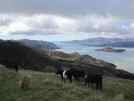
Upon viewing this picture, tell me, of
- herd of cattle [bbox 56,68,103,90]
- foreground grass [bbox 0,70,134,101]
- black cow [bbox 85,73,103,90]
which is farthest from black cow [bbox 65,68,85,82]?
foreground grass [bbox 0,70,134,101]

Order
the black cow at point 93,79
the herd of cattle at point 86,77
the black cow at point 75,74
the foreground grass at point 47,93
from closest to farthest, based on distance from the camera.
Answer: the foreground grass at point 47,93, the black cow at point 93,79, the herd of cattle at point 86,77, the black cow at point 75,74

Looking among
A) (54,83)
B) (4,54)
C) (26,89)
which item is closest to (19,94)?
(26,89)

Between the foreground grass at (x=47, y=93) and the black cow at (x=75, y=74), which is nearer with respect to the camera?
the foreground grass at (x=47, y=93)

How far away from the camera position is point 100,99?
14.0 meters

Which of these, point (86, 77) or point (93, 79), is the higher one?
point (86, 77)

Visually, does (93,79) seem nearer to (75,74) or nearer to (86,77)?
(86,77)

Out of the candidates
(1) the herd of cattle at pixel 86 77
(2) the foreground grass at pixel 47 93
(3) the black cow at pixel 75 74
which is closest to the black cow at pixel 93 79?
(1) the herd of cattle at pixel 86 77

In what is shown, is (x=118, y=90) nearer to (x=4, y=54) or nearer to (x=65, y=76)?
(x=65, y=76)

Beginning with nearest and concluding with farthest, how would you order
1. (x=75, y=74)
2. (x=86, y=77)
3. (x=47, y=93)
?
(x=47, y=93), (x=86, y=77), (x=75, y=74)

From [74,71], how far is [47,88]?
6.26 metres

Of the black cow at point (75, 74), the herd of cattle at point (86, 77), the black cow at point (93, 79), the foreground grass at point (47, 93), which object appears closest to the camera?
the foreground grass at point (47, 93)

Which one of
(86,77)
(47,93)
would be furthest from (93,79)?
(47,93)

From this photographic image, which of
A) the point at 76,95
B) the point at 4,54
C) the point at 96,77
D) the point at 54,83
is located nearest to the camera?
the point at 76,95

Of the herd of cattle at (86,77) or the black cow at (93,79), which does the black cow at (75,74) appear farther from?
the black cow at (93,79)
